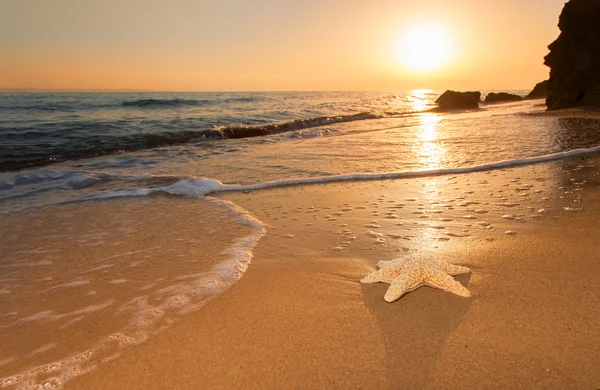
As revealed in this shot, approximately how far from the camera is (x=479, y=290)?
9.62 feet

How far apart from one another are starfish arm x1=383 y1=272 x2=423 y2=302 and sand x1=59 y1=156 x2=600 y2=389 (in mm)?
89

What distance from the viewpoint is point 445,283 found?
2.87 meters

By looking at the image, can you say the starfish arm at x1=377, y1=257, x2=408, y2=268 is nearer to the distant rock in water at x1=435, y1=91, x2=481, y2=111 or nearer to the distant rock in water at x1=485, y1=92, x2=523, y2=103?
the distant rock in water at x1=435, y1=91, x2=481, y2=111

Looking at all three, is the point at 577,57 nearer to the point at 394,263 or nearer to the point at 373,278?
the point at 394,263

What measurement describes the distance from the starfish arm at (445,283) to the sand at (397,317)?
0.23 ft

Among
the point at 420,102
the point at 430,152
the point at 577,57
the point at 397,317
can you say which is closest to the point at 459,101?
the point at 420,102

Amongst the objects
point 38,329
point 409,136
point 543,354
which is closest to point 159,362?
point 38,329

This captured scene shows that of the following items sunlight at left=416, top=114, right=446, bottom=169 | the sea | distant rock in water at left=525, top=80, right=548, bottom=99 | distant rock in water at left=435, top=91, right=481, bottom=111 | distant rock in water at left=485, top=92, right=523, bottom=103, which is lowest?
the sea

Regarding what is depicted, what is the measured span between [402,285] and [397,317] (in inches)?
10.5

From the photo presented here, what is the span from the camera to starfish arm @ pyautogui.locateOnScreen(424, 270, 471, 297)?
Result: 2.82 m

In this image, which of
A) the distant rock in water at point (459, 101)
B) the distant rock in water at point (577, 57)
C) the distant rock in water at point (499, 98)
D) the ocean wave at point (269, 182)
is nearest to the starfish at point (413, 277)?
the ocean wave at point (269, 182)

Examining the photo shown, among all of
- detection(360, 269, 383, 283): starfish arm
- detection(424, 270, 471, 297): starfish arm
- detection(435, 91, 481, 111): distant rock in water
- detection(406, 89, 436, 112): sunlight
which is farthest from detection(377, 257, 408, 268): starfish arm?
detection(435, 91, 481, 111): distant rock in water

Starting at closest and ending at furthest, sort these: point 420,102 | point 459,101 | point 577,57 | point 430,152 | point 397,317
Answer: point 397,317 < point 430,152 < point 577,57 < point 459,101 < point 420,102

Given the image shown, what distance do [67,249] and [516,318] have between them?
4698mm
